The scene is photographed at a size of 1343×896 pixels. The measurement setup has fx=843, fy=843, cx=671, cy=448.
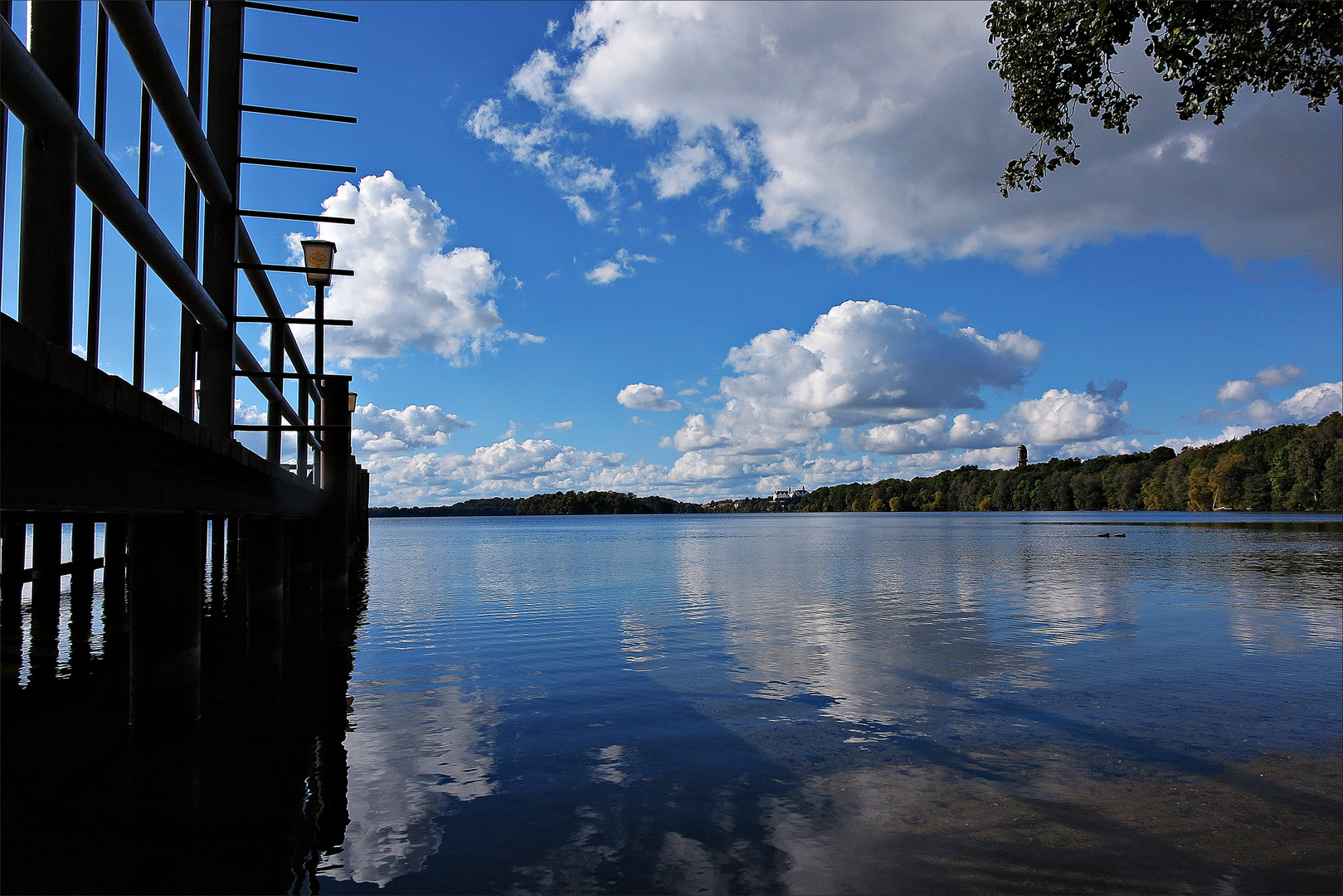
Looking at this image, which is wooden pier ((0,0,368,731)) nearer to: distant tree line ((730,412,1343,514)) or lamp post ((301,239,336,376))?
lamp post ((301,239,336,376))

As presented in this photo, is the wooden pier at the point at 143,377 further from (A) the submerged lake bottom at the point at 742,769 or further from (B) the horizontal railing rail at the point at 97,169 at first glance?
(A) the submerged lake bottom at the point at 742,769

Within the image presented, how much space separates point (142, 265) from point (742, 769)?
6.94 meters

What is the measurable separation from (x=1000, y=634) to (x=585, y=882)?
557 inches

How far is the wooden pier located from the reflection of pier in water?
0.06 ft

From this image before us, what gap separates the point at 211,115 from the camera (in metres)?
9.66

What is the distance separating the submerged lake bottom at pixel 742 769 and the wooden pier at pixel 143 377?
171cm

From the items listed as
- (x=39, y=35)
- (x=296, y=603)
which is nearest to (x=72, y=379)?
(x=39, y=35)

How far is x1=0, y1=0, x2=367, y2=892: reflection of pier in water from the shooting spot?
168 inches

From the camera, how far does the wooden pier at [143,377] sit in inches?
165

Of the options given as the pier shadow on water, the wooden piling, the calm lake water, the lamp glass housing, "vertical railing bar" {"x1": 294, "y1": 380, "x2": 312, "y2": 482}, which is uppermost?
the lamp glass housing

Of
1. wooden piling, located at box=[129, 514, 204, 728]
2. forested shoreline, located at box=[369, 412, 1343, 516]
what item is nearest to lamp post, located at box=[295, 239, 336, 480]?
wooden piling, located at box=[129, 514, 204, 728]

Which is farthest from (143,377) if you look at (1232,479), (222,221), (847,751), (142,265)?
(1232,479)

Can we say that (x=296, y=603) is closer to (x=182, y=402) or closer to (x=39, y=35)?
(x=182, y=402)

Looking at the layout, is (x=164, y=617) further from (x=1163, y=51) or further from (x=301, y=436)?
(x=1163, y=51)
